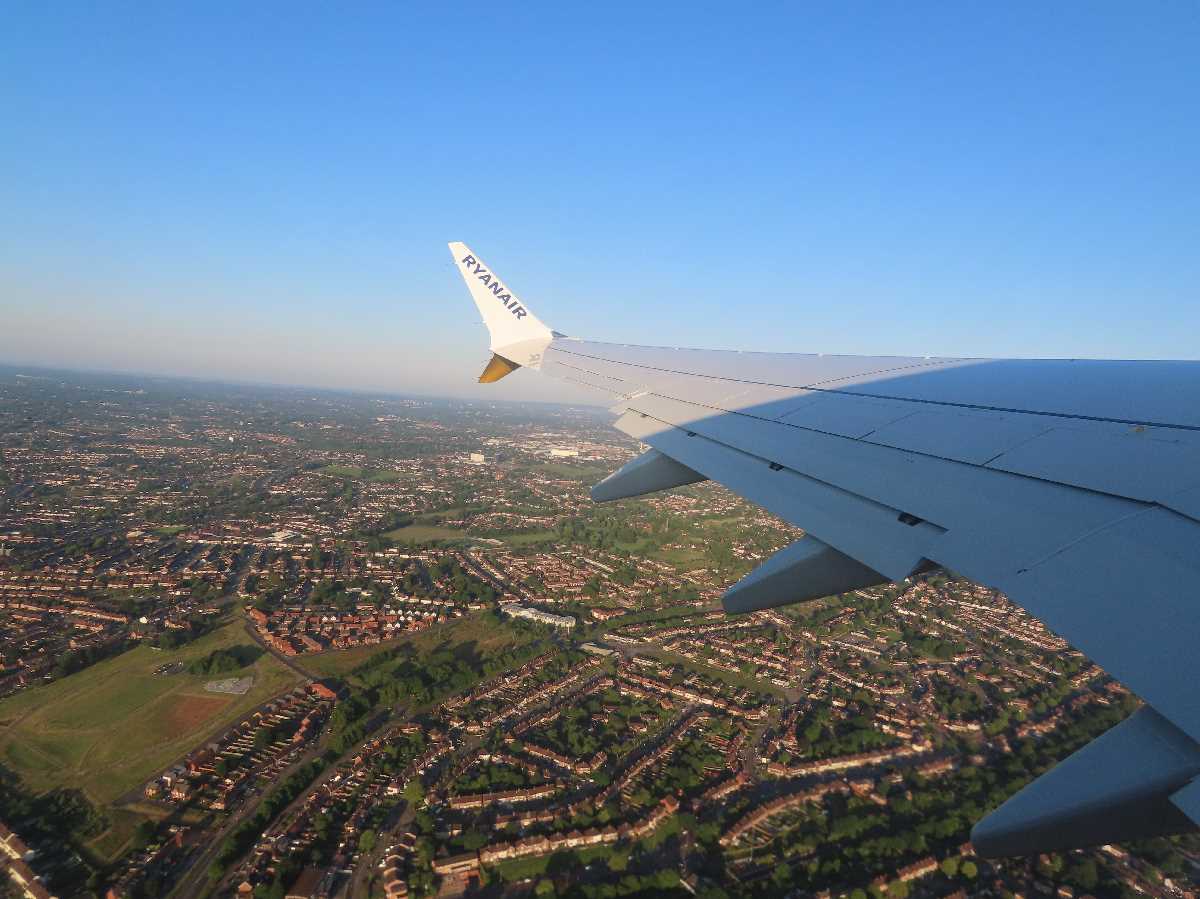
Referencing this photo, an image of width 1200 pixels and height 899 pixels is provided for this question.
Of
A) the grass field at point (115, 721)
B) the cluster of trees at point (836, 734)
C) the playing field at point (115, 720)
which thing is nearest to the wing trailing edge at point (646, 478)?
the cluster of trees at point (836, 734)

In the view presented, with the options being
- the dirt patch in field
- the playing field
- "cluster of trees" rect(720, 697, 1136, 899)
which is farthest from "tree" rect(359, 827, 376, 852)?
"cluster of trees" rect(720, 697, 1136, 899)

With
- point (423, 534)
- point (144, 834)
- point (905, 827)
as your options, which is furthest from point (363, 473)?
point (905, 827)

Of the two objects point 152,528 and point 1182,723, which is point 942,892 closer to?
point 1182,723

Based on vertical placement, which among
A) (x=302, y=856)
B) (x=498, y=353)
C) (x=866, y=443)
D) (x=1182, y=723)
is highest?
(x=498, y=353)

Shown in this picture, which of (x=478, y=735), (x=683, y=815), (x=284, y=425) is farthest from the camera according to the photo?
(x=284, y=425)

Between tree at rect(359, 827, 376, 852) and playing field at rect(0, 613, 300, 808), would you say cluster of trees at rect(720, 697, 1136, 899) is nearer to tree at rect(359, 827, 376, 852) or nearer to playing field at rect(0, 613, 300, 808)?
tree at rect(359, 827, 376, 852)

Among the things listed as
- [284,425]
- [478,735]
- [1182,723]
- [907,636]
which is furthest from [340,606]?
[284,425]

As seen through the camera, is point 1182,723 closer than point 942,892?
Yes
